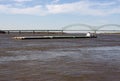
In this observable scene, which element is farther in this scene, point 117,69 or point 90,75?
point 117,69

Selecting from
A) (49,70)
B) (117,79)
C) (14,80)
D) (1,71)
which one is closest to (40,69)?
(49,70)

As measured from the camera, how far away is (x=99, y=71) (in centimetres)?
2361

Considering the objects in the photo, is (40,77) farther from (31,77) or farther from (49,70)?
(49,70)

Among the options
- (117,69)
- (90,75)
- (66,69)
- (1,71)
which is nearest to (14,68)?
(1,71)

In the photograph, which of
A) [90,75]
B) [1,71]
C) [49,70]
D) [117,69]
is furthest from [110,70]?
[1,71]

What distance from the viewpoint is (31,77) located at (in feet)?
66.9

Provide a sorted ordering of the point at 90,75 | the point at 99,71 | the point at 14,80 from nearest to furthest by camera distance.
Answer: the point at 14,80, the point at 90,75, the point at 99,71

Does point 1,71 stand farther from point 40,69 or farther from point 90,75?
point 90,75

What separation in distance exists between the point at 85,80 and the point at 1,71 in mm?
6650

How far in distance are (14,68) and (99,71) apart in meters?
6.59

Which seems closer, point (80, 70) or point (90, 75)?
point (90, 75)

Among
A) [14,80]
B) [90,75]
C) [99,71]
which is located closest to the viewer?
[14,80]

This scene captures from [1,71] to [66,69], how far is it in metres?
4.96

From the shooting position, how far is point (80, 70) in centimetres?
Answer: 2405
